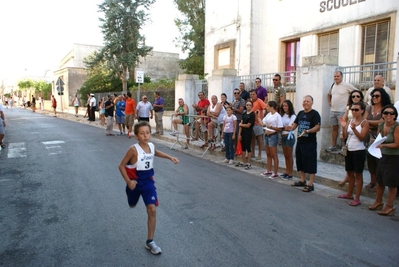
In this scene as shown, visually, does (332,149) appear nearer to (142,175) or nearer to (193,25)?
(142,175)

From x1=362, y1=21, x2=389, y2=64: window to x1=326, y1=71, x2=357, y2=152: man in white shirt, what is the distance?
4.63 m

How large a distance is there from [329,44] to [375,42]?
1.93 meters

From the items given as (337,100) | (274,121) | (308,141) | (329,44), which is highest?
(329,44)

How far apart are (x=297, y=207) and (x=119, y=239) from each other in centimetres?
302

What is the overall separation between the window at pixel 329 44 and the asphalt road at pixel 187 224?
27.1ft

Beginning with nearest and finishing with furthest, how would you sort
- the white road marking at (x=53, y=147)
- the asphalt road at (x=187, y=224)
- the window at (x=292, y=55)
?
the asphalt road at (x=187, y=224) < the white road marking at (x=53, y=147) < the window at (x=292, y=55)

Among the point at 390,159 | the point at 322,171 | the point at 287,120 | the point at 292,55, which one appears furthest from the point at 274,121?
the point at 292,55

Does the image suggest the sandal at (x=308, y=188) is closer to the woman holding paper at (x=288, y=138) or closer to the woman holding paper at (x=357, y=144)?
the woman holding paper at (x=357, y=144)

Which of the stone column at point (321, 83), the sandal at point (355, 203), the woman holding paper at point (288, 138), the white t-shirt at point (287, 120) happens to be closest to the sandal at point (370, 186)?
the sandal at point (355, 203)

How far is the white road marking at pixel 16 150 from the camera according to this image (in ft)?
35.1

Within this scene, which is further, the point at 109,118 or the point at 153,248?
the point at 109,118

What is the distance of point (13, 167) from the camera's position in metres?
8.99

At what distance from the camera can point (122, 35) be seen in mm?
26938

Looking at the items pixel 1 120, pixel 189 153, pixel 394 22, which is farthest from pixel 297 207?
pixel 1 120
